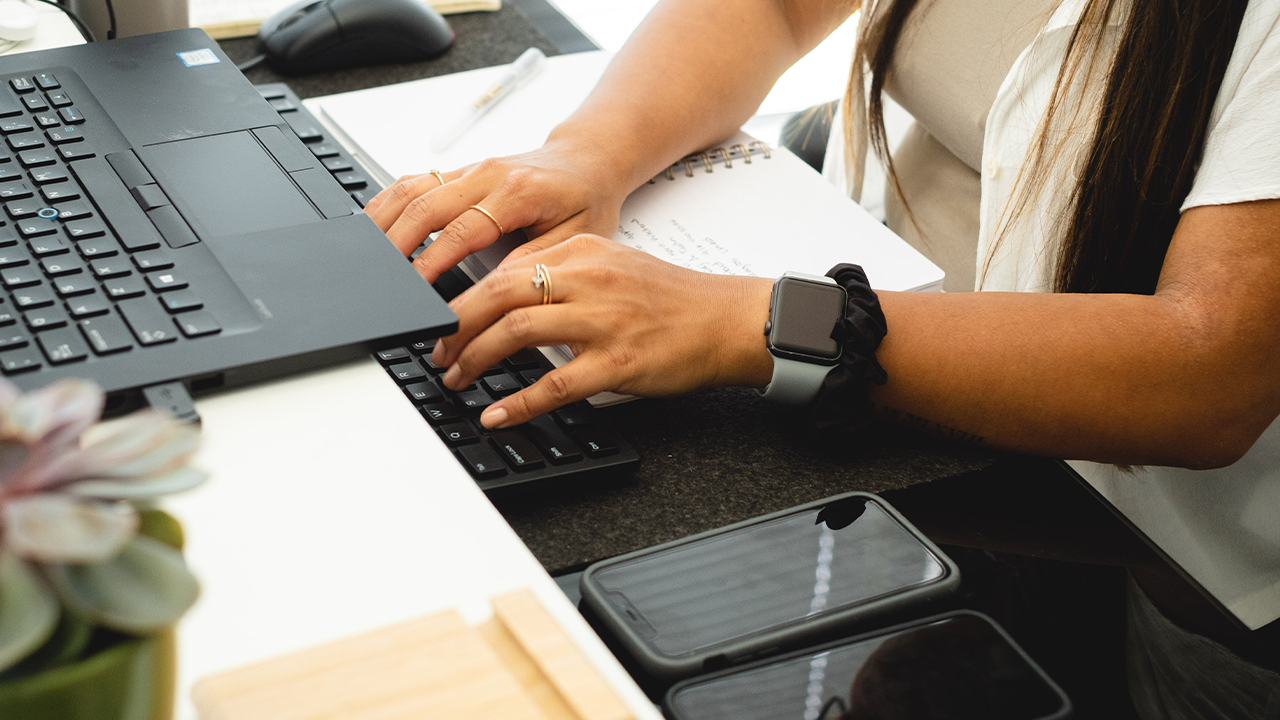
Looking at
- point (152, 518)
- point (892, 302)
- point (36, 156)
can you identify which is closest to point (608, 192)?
point (892, 302)

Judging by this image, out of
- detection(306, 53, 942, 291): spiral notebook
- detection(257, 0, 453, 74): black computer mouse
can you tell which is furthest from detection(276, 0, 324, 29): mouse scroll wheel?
detection(306, 53, 942, 291): spiral notebook

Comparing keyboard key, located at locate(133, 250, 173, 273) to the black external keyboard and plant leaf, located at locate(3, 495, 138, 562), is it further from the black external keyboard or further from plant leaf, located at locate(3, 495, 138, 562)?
plant leaf, located at locate(3, 495, 138, 562)

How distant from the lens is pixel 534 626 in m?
0.30

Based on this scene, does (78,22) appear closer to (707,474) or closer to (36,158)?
(36,158)

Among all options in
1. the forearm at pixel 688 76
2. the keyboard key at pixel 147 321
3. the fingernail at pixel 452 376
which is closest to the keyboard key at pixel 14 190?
the keyboard key at pixel 147 321

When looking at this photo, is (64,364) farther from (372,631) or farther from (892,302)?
(892,302)

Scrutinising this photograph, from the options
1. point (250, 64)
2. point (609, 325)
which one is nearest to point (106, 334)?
point (609, 325)

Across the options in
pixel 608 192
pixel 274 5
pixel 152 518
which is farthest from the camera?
pixel 274 5

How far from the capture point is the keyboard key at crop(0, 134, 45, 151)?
497 millimetres

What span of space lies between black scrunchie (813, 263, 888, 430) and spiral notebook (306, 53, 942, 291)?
0.08m

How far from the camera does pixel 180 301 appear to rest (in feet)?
1.34

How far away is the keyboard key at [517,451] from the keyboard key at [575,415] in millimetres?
27

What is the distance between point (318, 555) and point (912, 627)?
0.23 m

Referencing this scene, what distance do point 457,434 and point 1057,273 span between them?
0.42 meters
